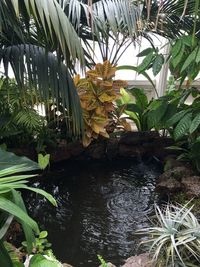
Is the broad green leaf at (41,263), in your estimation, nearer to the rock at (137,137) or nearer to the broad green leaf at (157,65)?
the broad green leaf at (157,65)

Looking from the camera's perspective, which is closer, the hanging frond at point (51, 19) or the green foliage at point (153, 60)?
the hanging frond at point (51, 19)

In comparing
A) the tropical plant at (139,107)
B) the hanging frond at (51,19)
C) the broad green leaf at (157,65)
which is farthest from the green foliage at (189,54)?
the tropical plant at (139,107)

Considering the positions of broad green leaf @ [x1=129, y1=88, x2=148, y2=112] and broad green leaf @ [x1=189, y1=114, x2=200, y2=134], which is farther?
broad green leaf @ [x1=129, y1=88, x2=148, y2=112]

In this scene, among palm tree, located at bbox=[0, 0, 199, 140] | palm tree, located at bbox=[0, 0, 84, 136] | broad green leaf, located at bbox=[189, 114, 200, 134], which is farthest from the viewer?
broad green leaf, located at bbox=[189, 114, 200, 134]

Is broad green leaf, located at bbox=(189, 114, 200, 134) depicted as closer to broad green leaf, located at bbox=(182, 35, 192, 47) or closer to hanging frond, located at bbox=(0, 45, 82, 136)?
broad green leaf, located at bbox=(182, 35, 192, 47)

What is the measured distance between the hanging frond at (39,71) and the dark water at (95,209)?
2.92ft

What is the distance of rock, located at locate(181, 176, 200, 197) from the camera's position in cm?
258

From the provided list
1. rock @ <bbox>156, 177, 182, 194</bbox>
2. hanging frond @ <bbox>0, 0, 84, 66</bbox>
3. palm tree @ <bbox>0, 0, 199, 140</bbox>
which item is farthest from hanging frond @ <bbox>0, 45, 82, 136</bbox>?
rock @ <bbox>156, 177, 182, 194</bbox>

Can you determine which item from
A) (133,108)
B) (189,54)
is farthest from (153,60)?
(133,108)

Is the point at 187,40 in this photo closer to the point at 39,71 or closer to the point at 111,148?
the point at 39,71

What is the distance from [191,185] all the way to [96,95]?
1399mm

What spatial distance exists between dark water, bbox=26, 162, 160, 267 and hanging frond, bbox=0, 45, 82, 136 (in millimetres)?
891

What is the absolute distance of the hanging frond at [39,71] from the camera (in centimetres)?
224

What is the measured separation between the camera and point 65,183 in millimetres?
3221
